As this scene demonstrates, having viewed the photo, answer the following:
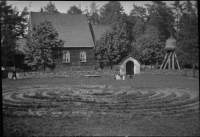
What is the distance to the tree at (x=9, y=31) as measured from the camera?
969 centimetres

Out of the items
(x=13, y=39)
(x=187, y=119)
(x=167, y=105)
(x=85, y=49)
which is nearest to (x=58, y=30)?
(x=85, y=49)

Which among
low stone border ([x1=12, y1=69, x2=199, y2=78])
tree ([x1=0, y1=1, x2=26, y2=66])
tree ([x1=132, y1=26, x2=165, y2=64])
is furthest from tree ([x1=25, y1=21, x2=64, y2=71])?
tree ([x1=132, y1=26, x2=165, y2=64])

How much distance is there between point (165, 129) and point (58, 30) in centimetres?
1197

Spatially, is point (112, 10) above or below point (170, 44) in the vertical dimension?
above

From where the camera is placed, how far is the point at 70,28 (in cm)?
1546

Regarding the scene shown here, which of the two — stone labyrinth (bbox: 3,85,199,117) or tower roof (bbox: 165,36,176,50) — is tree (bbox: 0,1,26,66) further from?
tower roof (bbox: 165,36,176,50)

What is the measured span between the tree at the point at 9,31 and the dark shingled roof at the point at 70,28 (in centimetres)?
404

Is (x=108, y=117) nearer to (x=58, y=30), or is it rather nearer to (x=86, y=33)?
(x=86, y=33)

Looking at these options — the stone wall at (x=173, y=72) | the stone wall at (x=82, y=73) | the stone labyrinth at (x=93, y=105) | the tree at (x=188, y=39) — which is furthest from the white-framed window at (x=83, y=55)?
the tree at (x=188, y=39)

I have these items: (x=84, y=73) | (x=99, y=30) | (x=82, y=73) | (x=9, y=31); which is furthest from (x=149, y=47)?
(x=9, y=31)

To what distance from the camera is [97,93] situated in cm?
Result: 1583

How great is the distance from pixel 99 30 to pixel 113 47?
4.97 ft

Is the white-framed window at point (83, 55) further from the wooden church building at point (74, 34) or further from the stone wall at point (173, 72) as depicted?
the stone wall at point (173, 72)

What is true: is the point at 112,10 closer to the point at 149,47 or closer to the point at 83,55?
the point at 83,55
